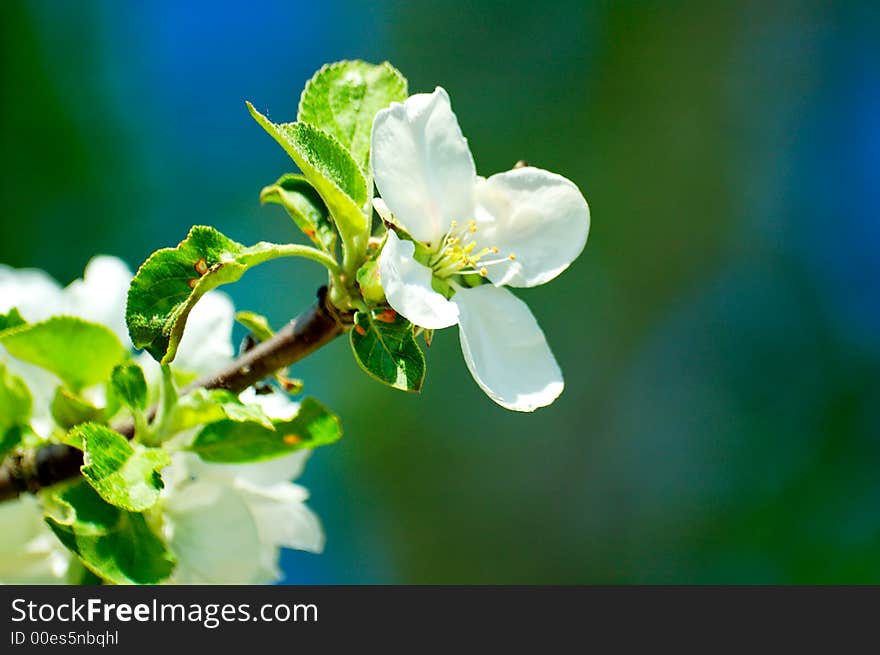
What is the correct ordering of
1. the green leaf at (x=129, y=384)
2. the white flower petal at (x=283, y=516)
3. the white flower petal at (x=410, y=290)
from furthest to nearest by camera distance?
1. the white flower petal at (x=283, y=516)
2. the green leaf at (x=129, y=384)
3. the white flower petal at (x=410, y=290)

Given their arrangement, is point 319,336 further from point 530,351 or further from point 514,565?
point 514,565

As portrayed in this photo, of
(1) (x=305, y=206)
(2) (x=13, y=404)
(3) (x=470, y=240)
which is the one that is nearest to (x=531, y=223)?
(3) (x=470, y=240)

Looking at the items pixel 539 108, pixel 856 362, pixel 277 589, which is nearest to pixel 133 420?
pixel 277 589

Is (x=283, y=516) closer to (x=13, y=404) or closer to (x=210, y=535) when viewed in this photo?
(x=210, y=535)

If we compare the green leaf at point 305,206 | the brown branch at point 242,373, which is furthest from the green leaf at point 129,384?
the green leaf at point 305,206

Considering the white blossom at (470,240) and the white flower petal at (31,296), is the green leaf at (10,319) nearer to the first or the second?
the white flower petal at (31,296)

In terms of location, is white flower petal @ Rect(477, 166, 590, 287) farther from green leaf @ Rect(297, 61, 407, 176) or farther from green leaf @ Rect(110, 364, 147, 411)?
green leaf @ Rect(110, 364, 147, 411)
